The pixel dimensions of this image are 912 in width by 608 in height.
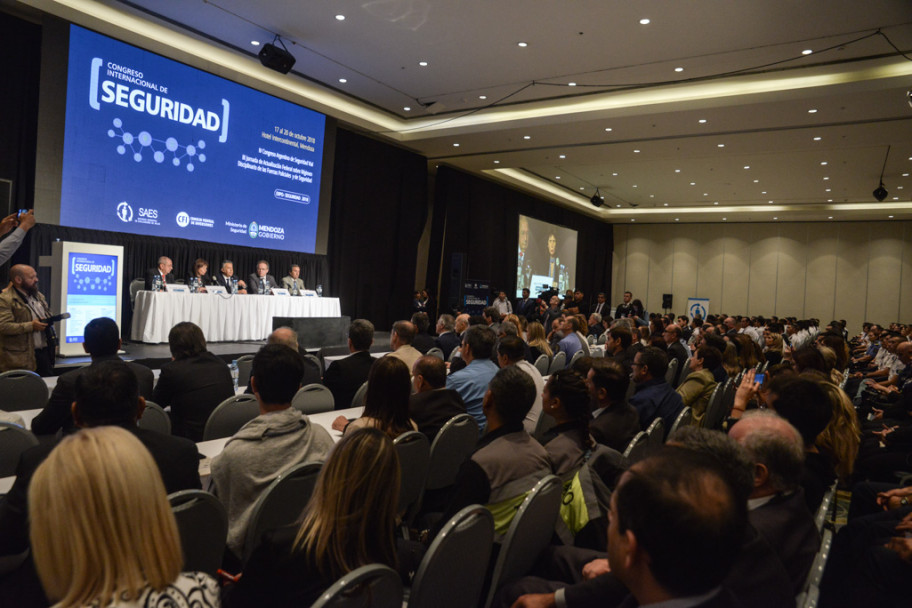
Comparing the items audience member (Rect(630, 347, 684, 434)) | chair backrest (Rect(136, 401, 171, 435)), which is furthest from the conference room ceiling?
chair backrest (Rect(136, 401, 171, 435))

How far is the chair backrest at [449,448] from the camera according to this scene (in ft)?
9.14

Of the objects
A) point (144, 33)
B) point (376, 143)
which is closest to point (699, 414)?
point (144, 33)

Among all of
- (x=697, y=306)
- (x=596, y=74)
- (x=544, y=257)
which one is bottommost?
(x=697, y=306)

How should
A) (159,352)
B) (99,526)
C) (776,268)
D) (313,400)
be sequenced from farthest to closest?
(776,268)
(159,352)
(313,400)
(99,526)

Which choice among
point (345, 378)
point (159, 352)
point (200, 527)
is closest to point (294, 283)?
point (159, 352)

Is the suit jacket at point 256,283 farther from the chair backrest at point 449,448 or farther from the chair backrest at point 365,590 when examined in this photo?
the chair backrest at point 365,590

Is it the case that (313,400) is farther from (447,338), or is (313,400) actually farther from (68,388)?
(447,338)

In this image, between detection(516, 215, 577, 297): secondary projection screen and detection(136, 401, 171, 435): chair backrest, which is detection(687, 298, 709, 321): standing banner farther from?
detection(136, 401, 171, 435): chair backrest

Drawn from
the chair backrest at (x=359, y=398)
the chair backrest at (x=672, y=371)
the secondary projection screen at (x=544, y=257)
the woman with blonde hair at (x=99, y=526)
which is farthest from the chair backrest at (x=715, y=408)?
the secondary projection screen at (x=544, y=257)

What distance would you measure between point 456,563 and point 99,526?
92 centimetres

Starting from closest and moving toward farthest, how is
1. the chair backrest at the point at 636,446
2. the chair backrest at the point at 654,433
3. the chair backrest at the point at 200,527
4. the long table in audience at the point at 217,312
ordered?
1. the chair backrest at the point at 200,527
2. the chair backrest at the point at 636,446
3. the chair backrest at the point at 654,433
4. the long table in audience at the point at 217,312

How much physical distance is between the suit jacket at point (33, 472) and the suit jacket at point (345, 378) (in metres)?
2.08

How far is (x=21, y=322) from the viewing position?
505cm

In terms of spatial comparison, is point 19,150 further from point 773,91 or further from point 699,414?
point 773,91
